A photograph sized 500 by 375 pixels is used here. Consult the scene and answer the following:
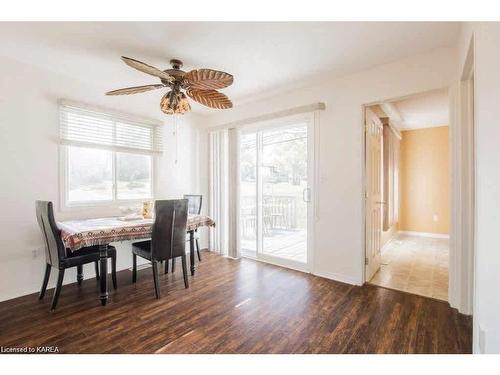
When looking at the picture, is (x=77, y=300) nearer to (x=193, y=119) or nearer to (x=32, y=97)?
(x=32, y=97)

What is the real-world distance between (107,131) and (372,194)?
3485mm

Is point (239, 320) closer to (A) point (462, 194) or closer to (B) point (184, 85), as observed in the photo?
(B) point (184, 85)

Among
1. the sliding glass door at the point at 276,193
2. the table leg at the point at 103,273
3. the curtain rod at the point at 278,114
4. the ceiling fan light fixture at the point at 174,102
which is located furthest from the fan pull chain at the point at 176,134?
the table leg at the point at 103,273

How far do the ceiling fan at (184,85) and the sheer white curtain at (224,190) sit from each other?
56.8 inches

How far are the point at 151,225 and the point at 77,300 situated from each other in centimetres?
101

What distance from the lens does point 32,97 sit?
2.62m

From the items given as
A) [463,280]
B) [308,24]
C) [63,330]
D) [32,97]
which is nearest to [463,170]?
[463,280]

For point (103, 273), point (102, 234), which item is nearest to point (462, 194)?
point (102, 234)

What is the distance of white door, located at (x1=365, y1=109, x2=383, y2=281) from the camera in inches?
112

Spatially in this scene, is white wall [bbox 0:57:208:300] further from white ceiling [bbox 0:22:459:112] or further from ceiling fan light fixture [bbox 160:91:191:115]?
ceiling fan light fixture [bbox 160:91:191:115]

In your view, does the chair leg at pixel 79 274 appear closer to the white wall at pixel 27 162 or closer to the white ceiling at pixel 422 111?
the white wall at pixel 27 162

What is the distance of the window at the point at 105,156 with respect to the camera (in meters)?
2.92

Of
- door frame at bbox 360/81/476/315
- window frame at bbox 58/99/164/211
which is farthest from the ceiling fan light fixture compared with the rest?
door frame at bbox 360/81/476/315

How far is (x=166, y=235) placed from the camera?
255 cm
